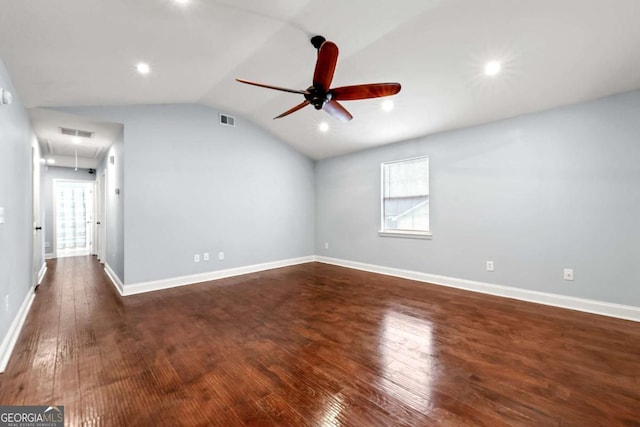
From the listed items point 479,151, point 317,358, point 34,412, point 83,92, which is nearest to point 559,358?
point 317,358

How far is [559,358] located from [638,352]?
0.72 metres

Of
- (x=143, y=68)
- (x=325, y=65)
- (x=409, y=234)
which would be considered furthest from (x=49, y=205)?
(x=409, y=234)

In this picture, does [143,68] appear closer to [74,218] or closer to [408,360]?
[408,360]

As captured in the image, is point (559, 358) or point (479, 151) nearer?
point (559, 358)

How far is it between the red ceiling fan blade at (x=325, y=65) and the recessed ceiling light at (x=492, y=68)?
183cm

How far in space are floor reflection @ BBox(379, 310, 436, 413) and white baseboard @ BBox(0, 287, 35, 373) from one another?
2.86 m

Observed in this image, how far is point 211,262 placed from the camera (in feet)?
15.1

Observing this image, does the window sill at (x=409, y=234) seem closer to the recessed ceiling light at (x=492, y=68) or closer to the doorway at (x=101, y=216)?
the recessed ceiling light at (x=492, y=68)

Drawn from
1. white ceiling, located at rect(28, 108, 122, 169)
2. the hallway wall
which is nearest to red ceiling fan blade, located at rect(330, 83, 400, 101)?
the hallway wall

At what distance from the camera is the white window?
456cm

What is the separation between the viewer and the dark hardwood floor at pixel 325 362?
61.4 inches

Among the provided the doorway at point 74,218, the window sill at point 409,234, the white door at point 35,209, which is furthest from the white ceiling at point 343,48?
the doorway at point 74,218

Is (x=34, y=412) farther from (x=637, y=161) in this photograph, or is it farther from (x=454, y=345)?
(x=637, y=161)

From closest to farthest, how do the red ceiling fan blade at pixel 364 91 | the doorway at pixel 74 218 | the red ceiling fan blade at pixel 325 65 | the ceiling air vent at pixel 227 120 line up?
the red ceiling fan blade at pixel 325 65 → the red ceiling fan blade at pixel 364 91 → the ceiling air vent at pixel 227 120 → the doorway at pixel 74 218
